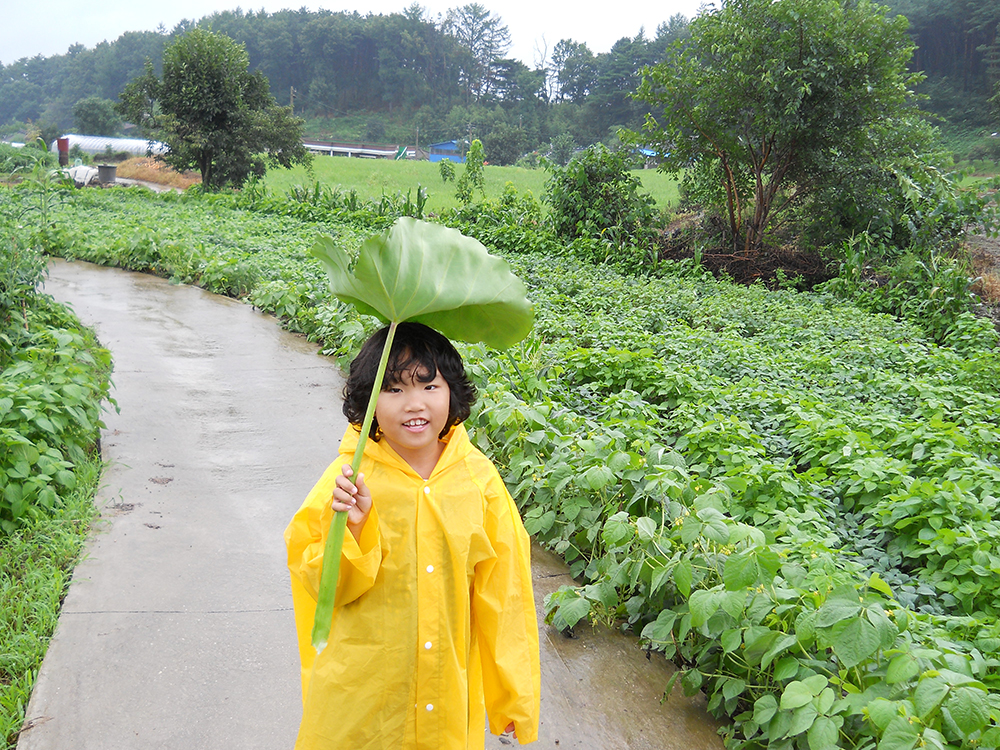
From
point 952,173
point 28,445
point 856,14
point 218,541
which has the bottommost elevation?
point 218,541

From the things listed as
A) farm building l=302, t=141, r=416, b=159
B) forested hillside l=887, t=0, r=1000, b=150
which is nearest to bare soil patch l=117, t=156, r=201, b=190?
farm building l=302, t=141, r=416, b=159

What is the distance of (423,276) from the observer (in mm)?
1427

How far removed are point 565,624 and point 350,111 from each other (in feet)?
275

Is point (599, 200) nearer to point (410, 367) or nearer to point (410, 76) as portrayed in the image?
point (410, 367)

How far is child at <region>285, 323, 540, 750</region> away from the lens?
1.50 meters

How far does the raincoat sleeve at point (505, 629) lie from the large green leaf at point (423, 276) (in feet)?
1.32

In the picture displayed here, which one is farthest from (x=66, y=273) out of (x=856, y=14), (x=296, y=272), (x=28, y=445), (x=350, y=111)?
(x=350, y=111)

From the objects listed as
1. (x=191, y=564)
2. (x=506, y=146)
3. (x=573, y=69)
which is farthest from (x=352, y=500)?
A: (x=573, y=69)

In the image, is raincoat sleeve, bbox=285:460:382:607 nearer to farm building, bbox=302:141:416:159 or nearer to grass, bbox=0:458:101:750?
grass, bbox=0:458:101:750

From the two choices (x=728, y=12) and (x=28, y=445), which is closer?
(x=28, y=445)

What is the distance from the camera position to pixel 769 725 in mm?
2061

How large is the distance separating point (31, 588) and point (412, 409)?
2.03 m

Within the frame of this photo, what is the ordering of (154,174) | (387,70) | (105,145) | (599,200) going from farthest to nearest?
(387,70), (105,145), (154,174), (599,200)

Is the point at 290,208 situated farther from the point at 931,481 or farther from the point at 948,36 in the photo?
the point at 948,36
